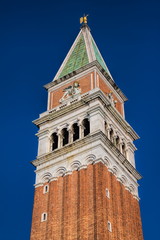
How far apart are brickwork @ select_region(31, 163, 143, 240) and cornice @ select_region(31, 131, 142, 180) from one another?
2.92 metres

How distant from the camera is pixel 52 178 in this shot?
4716 cm

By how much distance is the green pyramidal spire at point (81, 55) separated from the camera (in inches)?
2333

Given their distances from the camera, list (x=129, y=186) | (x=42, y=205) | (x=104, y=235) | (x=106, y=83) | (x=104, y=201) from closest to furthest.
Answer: (x=104, y=235), (x=104, y=201), (x=42, y=205), (x=129, y=186), (x=106, y=83)

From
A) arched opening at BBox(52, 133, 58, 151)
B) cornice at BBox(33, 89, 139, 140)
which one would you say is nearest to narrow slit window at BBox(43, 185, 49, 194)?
arched opening at BBox(52, 133, 58, 151)

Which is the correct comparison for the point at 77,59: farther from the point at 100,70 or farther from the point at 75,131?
the point at 75,131

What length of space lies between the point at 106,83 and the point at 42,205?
18284 mm

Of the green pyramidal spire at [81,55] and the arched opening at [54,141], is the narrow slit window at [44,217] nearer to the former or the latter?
the arched opening at [54,141]

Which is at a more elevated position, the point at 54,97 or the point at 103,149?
the point at 54,97

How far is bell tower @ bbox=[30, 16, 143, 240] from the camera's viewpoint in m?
42.3

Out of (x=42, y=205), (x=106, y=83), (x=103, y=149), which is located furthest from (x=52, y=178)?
(x=106, y=83)

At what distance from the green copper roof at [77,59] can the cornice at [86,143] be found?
45.9 feet

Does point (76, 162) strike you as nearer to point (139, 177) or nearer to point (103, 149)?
point (103, 149)

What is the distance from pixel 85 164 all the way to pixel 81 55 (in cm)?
2000

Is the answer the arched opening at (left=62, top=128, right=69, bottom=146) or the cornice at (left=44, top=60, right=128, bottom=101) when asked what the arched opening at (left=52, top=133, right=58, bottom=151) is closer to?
the arched opening at (left=62, top=128, right=69, bottom=146)
